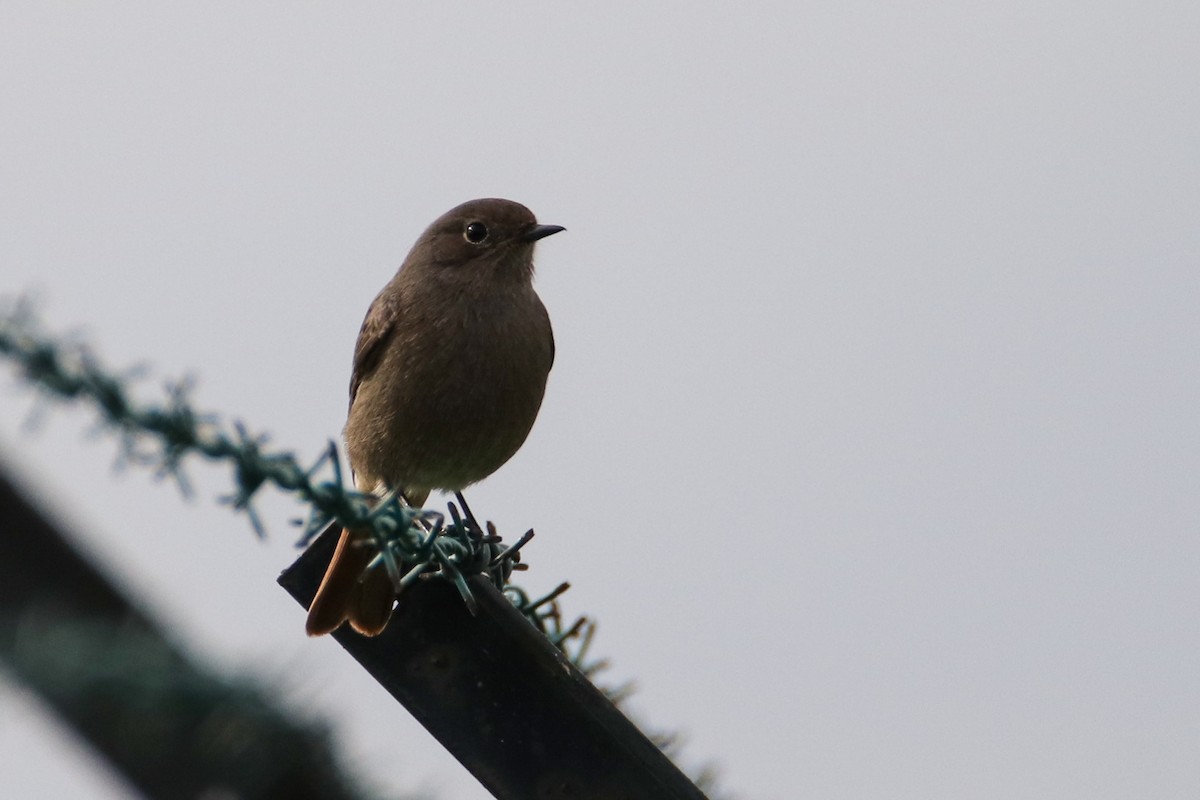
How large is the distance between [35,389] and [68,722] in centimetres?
38

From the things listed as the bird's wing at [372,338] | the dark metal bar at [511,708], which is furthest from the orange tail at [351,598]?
the bird's wing at [372,338]

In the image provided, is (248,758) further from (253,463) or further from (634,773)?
(634,773)

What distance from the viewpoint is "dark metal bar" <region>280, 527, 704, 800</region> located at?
2.79 m

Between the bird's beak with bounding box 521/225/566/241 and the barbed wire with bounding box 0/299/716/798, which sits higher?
the bird's beak with bounding box 521/225/566/241

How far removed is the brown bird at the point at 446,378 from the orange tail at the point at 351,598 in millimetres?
1996

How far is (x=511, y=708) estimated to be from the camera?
2809 mm

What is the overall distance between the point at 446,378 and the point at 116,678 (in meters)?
4.09

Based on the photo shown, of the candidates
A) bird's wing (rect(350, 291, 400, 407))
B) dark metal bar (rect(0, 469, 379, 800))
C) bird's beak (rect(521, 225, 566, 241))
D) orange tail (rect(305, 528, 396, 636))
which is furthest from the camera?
bird's beak (rect(521, 225, 566, 241))

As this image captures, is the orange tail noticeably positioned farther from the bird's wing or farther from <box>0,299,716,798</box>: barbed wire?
the bird's wing

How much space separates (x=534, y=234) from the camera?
6277mm

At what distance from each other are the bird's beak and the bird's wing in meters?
0.69

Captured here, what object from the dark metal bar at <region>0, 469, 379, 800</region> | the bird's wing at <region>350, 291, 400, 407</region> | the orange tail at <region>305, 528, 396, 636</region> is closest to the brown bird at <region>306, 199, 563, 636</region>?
the bird's wing at <region>350, 291, 400, 407</region>

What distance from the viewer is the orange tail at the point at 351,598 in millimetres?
2965

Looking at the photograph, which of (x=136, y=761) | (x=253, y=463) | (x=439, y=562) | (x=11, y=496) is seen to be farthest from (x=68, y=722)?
(x=439, y=562)
